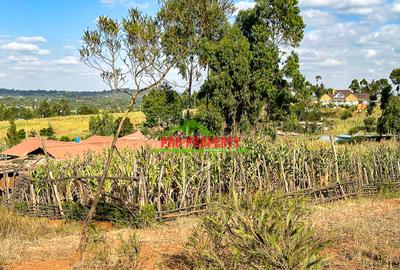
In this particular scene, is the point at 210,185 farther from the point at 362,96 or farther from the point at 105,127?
the point at 362,96

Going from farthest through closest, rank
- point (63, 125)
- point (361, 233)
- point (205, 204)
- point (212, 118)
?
point (63, 125), point (212, 118), point (205, 204), point (361, 233)

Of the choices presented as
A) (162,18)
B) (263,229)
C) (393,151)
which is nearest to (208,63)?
(393,151)

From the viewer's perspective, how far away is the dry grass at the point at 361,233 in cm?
614

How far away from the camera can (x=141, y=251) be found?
6.87m

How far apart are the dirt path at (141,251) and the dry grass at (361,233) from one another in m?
2.50

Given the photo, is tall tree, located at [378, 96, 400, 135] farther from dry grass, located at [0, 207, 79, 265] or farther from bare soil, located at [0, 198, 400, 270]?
dry grass, located at [0, 207, 79, 265]

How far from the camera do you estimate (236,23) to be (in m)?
23.7

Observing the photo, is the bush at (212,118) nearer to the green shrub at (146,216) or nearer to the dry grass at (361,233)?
the dry grass at (361,233)

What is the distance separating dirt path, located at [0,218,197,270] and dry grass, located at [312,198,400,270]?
2.50 metres

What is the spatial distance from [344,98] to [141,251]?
9333cm

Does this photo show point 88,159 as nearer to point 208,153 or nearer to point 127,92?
point 208,153

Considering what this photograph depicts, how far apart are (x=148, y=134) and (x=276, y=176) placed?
12.9 meters

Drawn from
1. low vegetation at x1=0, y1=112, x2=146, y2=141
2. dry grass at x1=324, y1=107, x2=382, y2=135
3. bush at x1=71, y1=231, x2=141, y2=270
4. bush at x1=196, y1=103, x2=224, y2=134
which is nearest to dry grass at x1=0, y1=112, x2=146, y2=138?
low vegetation at x1=0, y1=112, x2=146, y2=141

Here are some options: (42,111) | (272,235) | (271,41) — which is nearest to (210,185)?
(272,235)
